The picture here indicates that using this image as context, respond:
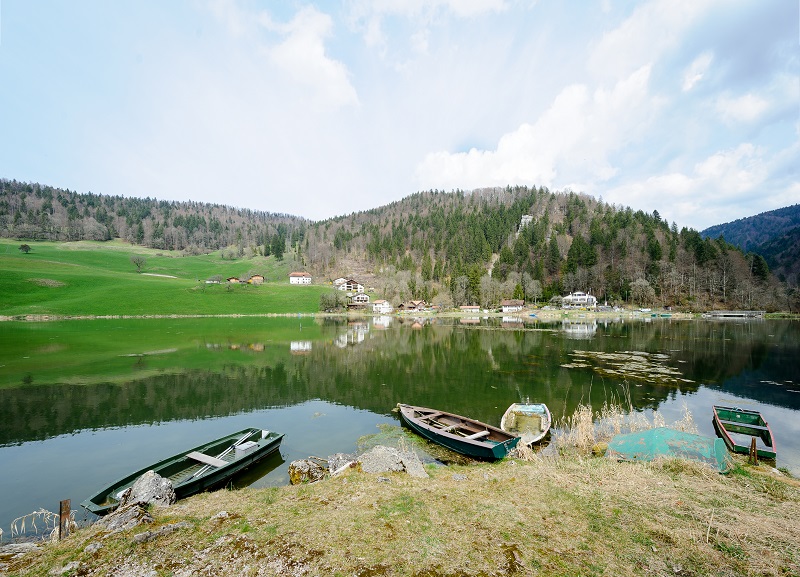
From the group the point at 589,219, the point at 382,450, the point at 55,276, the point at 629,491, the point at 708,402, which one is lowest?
the point at 708,402

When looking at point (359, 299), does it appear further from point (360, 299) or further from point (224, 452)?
point (224, 452)

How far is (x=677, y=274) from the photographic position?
Result: 110m

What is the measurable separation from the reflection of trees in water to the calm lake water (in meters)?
0.16

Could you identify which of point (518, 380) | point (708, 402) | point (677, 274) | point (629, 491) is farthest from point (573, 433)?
point (677, 274)

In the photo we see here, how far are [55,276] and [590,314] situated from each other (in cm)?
14916

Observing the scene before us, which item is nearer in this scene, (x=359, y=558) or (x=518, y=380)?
(x=359, y=558)

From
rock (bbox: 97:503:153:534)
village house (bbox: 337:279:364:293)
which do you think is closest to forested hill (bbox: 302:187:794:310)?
village house (bbox: 337:279:364:293)

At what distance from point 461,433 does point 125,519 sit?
1332cm

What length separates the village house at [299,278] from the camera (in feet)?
450

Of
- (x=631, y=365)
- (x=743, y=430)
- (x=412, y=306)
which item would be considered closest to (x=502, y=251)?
(x=412, y=306)

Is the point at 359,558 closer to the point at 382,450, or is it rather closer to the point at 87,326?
the point at 382,450

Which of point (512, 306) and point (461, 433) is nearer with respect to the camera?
point (461, 433)

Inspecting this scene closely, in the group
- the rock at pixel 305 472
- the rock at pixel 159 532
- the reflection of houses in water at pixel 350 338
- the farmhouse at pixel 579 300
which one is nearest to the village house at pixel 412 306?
the farmhouse at pixel 579 300

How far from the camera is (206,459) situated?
13352mm
